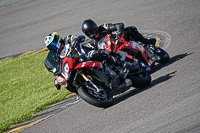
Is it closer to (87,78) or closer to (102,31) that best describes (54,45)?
(87,78)

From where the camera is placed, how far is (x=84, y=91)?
6414mm

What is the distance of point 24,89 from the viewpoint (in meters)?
10.1

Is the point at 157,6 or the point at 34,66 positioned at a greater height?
the point at 157,6

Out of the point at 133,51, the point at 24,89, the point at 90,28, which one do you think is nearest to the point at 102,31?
the point at 90,28

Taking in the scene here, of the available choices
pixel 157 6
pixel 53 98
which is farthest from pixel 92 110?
pixel 157 6

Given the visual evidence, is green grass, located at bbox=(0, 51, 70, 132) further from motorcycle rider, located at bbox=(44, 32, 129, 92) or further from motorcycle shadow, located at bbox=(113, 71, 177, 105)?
motorcycle shadow, located at bbox=(113, 71, 177, 105)

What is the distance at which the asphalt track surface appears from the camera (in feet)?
18.3

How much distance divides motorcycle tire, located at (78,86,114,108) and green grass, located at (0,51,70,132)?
78.8 inches

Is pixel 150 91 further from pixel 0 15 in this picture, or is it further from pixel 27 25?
pixel 0 15

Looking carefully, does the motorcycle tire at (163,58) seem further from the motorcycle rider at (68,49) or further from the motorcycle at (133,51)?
the motorcycle rider at (68,49)

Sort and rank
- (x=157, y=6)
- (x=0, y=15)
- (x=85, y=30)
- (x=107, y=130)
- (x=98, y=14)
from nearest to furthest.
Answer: (x=107, y=130)
(x=85, y=30)
(x=157, y=6)
(x=98, y=14)
(x=0, y=15)

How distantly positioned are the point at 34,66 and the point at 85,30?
4.23 meters

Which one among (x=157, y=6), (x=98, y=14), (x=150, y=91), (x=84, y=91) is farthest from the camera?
(x=98, y=14)

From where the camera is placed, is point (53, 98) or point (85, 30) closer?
point (85, 30)
